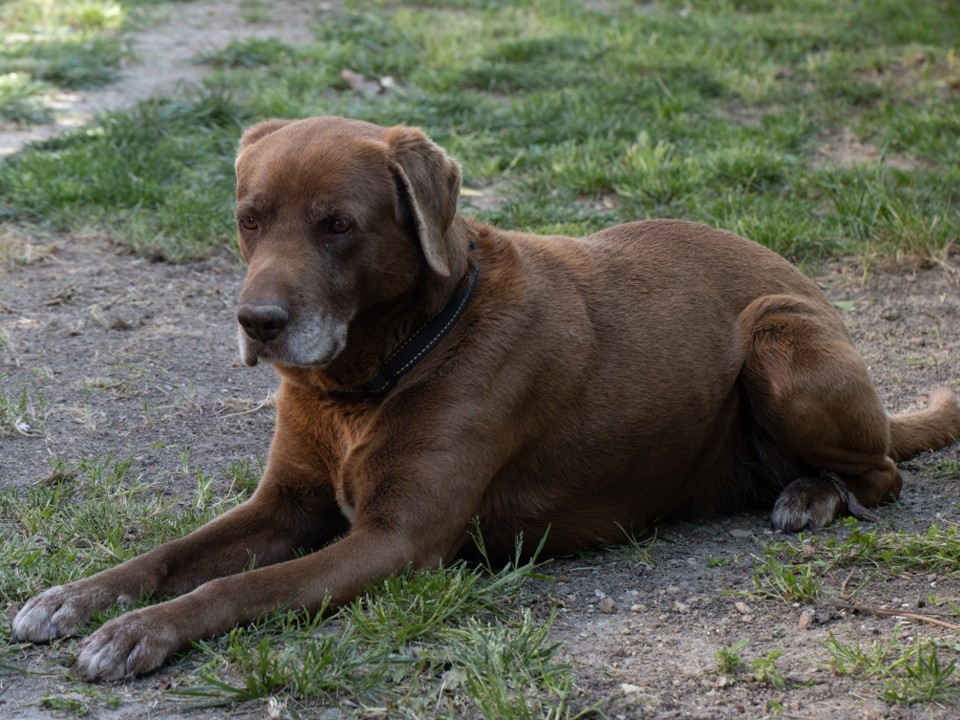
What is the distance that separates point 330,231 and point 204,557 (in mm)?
1113

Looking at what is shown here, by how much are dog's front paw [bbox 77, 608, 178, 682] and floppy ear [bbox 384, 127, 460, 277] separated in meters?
1.33

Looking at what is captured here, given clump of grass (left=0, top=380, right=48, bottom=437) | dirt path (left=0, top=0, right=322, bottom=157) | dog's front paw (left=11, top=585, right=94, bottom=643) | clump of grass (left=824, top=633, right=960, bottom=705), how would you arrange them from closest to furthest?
clump of grass (left=824, top=633, right=960, bottom=705) → dog's front paw (left=11, top=585, right=94, bottom=643) → clump of grass (left=0, top=380, right=48, bottom=437) → dirt path (left=0, top=0, right=322, bottom=157)

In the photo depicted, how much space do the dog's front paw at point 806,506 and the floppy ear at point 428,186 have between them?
5.14 ft

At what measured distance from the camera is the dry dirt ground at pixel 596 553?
3289 mm

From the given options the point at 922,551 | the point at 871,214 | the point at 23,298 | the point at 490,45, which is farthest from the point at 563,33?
the point at 922,551

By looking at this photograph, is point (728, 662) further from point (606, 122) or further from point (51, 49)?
point (51, 49)

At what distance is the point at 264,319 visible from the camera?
3.69 m

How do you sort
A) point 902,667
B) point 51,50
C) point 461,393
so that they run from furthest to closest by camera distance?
point 51,50 → point 461,393 → point 902,667

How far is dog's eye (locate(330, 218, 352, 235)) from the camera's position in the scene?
386 cm

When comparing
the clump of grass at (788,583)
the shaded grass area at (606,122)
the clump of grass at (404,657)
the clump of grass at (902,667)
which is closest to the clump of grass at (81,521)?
the clump of grass at (404,657)

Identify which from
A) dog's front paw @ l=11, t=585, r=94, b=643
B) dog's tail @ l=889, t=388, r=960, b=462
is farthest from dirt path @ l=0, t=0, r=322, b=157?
dog's tail @ l=889, t=388, r=960, b=462

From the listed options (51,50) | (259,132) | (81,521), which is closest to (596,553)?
(81,521)

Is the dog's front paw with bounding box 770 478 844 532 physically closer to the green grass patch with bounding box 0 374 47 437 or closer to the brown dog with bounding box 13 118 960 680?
the brown dog with bounding box 13 118 960 680

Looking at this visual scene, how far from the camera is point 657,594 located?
3957 millimetres
